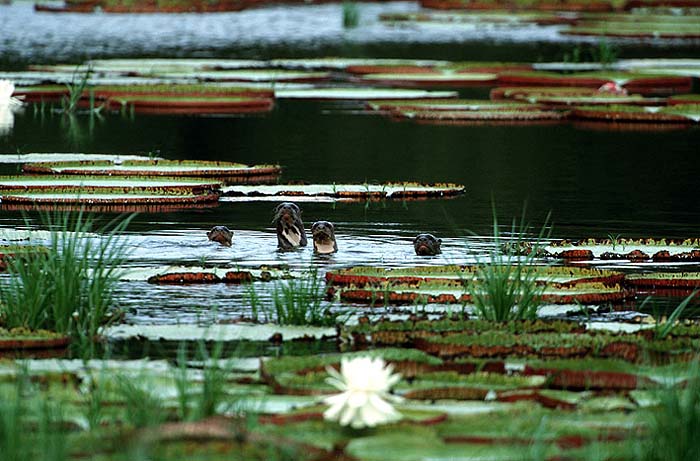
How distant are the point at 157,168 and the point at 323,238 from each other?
3.86 metres

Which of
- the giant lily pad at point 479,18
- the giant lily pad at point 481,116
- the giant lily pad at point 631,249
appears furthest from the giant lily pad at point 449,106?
the giant lily pad at point 479,18

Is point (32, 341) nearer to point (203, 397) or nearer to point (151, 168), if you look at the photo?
point (203, 397)

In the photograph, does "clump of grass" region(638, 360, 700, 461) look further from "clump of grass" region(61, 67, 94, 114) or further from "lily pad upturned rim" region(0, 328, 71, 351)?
"clump of grass" region(61, 67, 94, 114)

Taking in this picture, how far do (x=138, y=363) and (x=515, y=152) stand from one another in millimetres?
10141

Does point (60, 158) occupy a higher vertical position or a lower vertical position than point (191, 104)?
higher

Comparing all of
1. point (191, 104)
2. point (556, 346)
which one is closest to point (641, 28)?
point (191, 104)

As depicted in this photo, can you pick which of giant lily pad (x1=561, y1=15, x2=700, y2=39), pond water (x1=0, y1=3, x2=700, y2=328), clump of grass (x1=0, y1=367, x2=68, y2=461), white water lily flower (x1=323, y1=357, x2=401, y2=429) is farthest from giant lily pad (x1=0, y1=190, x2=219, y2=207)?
giant lily pad (x1=561, y1=15, x2=700, y2=39)

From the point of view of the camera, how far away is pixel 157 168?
13.7 m

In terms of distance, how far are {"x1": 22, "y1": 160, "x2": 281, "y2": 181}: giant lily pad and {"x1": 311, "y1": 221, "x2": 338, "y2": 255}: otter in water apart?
327 cm

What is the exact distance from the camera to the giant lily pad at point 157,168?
527 inches

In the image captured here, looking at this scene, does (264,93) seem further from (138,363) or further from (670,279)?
(138,363)

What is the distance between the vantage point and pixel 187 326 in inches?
301

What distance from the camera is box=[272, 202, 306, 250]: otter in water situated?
10.3m

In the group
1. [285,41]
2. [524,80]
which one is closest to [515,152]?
[524,80]
